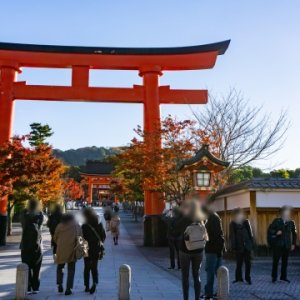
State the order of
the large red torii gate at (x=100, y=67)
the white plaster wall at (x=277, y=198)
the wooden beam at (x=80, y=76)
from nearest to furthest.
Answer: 1. the white plaster wall at (x=277, y=198)
2. the large red torii gate at (x=100, y=67)
3. the wooden beam at (x=80, y=76)

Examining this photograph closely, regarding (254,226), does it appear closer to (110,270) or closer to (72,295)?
(110,270)

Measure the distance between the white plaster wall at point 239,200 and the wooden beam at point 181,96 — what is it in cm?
527

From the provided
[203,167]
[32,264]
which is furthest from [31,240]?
Result: [203,167]

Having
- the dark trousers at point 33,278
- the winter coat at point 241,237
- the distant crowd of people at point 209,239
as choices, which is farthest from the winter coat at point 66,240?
the winter coat at point 241,237

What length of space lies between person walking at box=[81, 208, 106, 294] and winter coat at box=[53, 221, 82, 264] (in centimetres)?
30

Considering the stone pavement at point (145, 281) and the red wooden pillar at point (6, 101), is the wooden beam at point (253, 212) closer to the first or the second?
the stone pavement at point (145, 281)

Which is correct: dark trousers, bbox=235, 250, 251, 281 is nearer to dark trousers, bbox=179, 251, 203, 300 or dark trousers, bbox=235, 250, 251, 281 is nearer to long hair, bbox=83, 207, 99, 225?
dark trousers, bbox=179, 251, 203, 300

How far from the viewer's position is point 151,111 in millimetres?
20281

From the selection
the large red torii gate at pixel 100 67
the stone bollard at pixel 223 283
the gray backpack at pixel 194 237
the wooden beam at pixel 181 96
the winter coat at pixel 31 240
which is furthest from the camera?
the wooden beam at pixel 181 96

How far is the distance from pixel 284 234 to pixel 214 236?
9.03 ft

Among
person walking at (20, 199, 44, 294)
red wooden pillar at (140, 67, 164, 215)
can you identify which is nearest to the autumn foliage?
red wooden pillar at (140, 67, 164, 215)

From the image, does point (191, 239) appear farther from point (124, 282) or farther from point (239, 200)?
point (239, 200)

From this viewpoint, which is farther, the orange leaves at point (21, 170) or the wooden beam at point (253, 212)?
the orange leaves at point (21, 170)

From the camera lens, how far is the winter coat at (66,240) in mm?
7875
